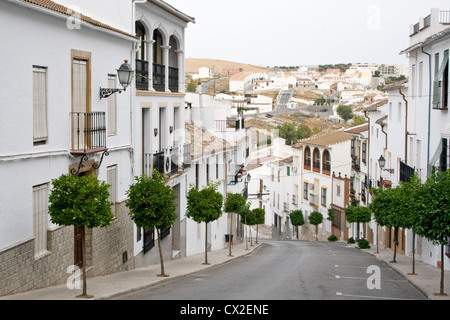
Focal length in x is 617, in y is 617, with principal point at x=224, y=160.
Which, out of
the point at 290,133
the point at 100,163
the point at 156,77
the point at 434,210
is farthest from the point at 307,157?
the point at 434,210

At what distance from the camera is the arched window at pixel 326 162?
182 feet

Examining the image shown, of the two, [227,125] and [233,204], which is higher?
[227,125]

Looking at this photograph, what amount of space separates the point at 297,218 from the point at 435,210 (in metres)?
44.2

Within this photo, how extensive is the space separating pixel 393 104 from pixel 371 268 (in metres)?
13.4

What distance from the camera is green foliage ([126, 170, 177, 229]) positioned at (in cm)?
1625

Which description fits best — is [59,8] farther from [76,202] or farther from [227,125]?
[227,125]

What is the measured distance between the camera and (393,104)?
111ft

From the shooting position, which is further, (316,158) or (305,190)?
(305,190)

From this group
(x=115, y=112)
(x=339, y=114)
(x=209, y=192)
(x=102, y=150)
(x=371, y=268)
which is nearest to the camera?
(x=102, y=150)

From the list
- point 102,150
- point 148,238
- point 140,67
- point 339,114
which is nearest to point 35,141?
point 102,150

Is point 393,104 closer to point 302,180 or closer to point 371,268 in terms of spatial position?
point 371,268

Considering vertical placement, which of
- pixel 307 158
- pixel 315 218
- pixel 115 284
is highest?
pixel 307 158

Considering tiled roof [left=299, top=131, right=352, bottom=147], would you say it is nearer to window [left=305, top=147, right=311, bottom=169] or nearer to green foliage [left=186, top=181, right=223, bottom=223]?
window [left=305, top=147, right=311, bottom=169]

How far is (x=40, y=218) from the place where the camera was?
1264 cm
